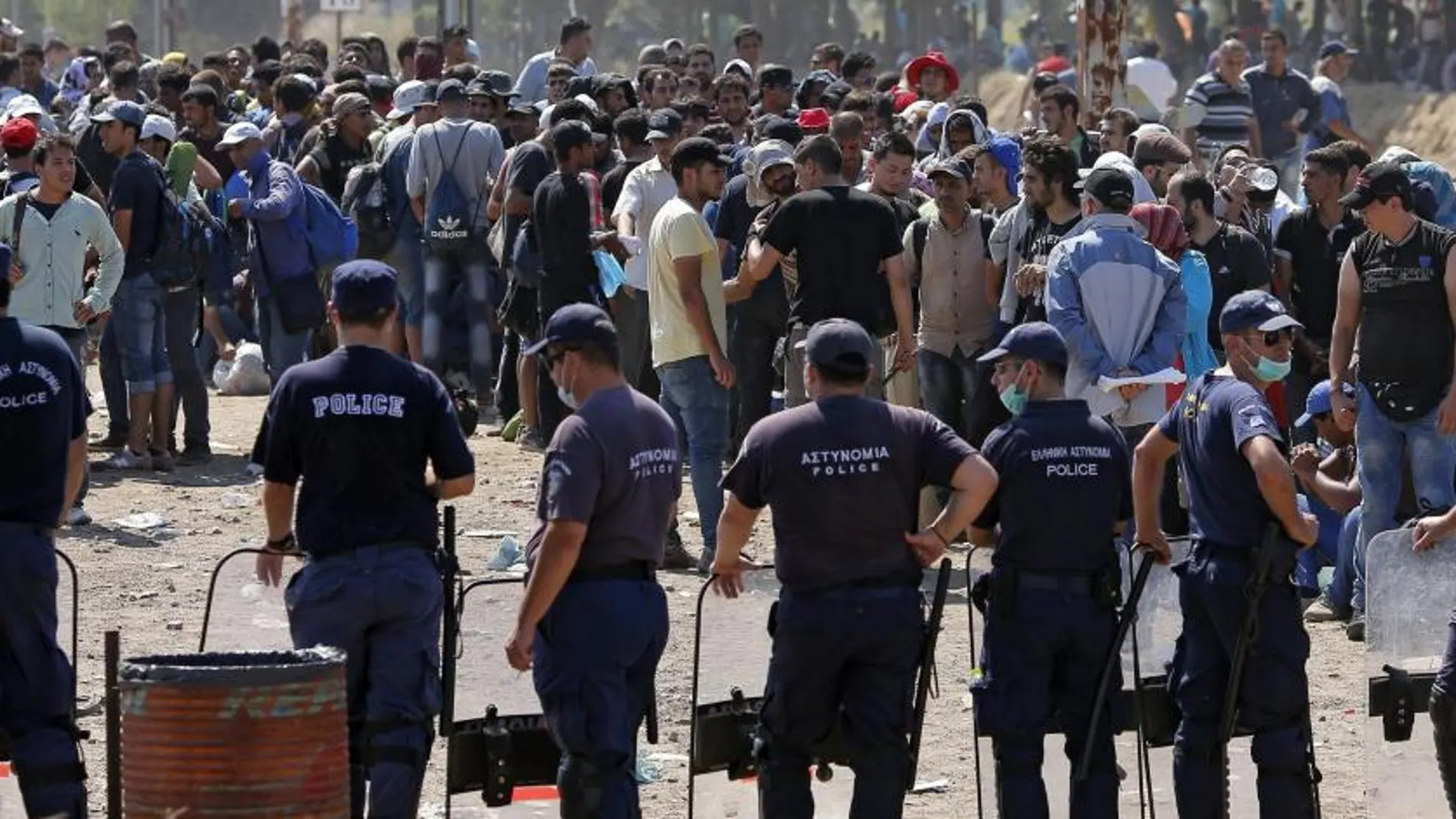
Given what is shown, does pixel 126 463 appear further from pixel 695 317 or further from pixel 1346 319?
pixel 1346 319

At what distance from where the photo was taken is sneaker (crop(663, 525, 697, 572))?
12914 millimetres

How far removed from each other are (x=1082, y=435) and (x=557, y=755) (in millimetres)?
1850

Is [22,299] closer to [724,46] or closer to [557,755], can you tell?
[557,755]

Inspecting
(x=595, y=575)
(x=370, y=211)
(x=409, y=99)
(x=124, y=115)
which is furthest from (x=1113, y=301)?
(x=409, y=99)

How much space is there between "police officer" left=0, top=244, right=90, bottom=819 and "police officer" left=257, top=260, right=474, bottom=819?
2.19ft

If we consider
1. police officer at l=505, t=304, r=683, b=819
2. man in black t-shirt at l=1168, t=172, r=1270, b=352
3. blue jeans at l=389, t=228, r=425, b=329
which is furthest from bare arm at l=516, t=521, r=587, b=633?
blue jeans at l=389, t=228, r=425, b=329

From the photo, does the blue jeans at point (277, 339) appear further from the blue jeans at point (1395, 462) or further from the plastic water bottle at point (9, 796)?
the blue jeans at point (1395, 462)

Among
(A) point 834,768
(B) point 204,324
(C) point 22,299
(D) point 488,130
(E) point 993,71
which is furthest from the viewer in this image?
(E) point 993,71

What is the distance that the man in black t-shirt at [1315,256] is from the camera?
1359cm

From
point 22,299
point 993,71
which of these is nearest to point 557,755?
point 22,299

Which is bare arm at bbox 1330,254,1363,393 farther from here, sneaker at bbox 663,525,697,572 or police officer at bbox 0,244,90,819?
police officer at bbox 0,244,90,819

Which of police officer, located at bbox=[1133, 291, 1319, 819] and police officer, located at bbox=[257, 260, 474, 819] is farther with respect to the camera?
police officer, located at bbox=[1133, 291, 1319, 819]

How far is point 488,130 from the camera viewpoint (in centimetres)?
1648

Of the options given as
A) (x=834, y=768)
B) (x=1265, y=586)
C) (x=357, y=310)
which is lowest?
(x=834, y=768)
